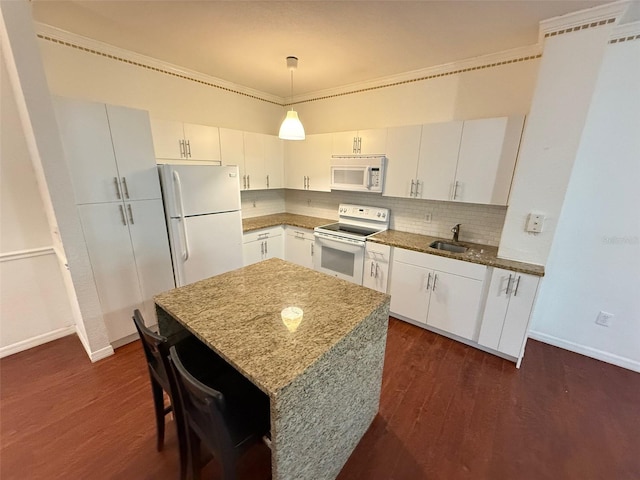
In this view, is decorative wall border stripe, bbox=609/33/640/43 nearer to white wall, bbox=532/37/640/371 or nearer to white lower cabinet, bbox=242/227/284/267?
white wall, bbox=532/37/640/371

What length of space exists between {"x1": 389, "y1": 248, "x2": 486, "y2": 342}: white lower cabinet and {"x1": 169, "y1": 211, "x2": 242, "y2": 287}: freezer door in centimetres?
183

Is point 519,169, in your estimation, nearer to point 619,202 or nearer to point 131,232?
point 619,202

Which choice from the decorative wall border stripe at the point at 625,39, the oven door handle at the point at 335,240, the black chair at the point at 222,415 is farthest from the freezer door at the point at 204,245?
the decorative wall border stripe at the point at 625,39

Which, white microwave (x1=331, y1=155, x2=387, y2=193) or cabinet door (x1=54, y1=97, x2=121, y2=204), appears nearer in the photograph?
cabinet door (x1=54, y1=97, x2=121, y2=204)

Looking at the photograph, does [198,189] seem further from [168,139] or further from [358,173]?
[358,173]

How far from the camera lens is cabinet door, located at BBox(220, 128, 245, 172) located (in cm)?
318

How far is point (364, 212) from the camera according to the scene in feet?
11.3

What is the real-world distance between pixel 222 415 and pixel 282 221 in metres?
3.07

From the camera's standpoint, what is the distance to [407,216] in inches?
128

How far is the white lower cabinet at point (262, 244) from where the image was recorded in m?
3.44

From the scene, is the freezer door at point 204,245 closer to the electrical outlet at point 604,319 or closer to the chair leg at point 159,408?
the chair leg at point 159,408

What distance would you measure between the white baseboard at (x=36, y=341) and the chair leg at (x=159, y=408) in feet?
6.17

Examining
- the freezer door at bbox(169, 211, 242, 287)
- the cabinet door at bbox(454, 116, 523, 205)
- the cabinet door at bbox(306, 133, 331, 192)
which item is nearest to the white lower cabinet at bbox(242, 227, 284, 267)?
the freezer door at bbox(169, 211, 242, 287)

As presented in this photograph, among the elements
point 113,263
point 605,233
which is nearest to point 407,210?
point 605,233
